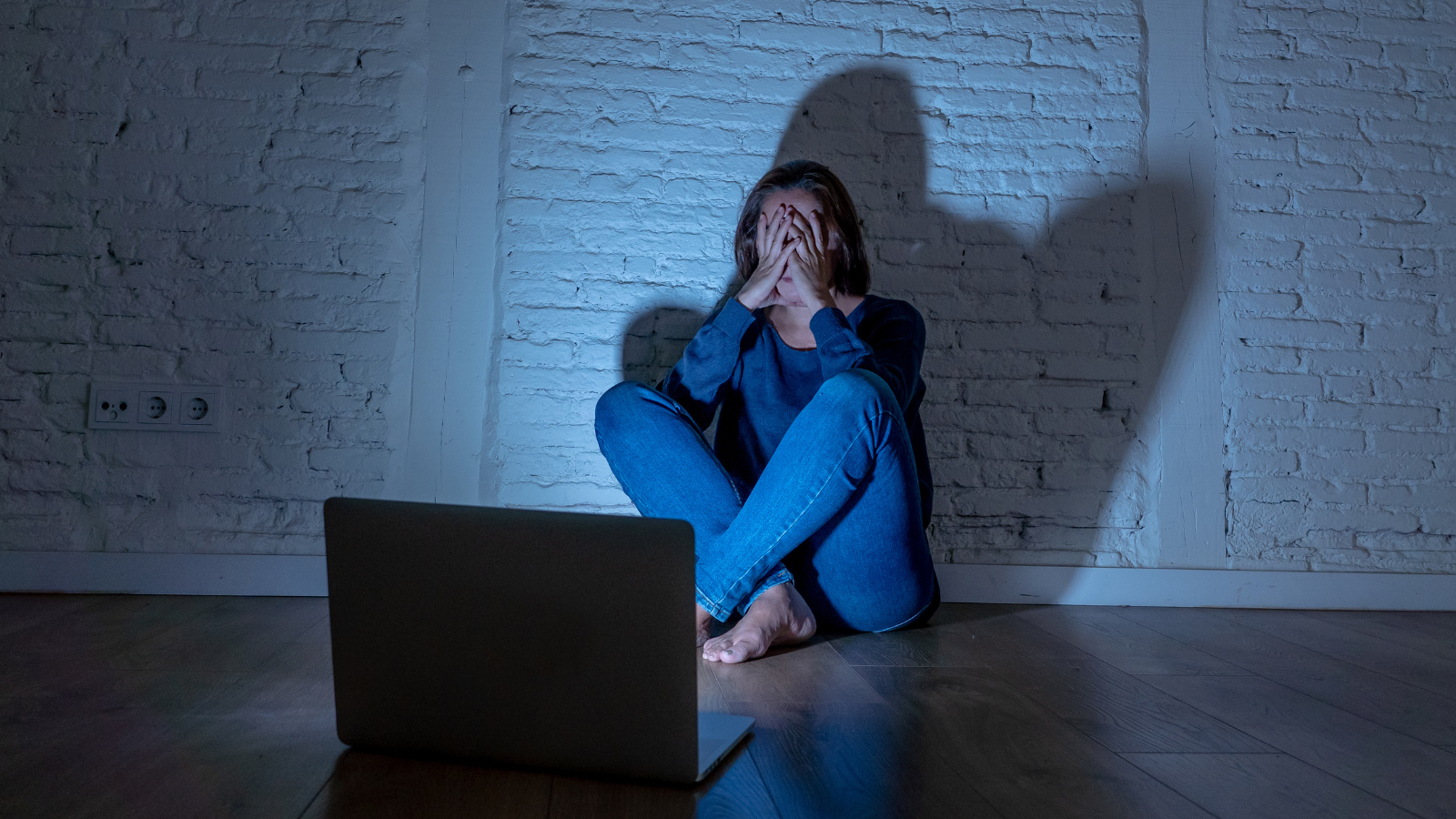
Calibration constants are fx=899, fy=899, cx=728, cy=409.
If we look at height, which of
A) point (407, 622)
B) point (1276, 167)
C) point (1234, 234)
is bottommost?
point (407, 622)

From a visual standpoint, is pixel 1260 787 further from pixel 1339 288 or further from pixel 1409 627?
pixel 1339 288

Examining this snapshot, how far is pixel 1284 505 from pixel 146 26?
9.21ft

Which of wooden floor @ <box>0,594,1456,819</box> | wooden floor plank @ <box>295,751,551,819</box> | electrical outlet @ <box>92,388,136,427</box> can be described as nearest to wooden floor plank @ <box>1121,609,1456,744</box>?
wooden floor @ <box>0,594,1456,819</box>

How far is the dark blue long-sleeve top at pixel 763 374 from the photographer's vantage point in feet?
5.57

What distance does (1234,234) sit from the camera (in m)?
2.19

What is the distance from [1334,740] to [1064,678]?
35 cm

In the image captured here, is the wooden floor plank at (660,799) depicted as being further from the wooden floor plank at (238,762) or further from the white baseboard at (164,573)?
the white baseboard at (164,573)

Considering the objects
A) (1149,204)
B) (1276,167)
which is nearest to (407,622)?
(1149,204)

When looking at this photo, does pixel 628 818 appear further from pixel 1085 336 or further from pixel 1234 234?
pixel 1234 234

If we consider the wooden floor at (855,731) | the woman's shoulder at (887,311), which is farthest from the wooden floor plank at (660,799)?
the woman's shoulder at (887,311)

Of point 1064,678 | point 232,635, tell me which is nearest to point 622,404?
point 232,635

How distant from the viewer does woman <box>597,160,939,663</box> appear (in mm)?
1396

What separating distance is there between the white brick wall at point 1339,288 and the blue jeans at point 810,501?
1.11 metres

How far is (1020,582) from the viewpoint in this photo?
6.84ft
